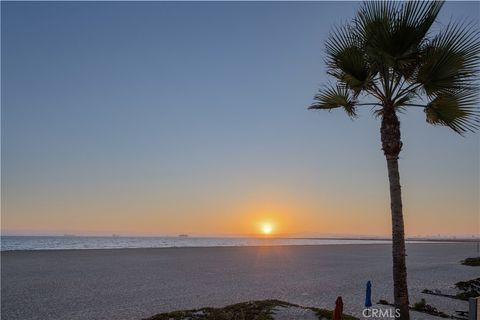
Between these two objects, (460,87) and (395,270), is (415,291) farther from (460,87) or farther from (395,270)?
(460,87)

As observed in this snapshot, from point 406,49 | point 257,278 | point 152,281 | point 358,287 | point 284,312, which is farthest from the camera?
point 257,278

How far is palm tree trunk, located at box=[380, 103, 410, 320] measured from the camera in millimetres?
8523

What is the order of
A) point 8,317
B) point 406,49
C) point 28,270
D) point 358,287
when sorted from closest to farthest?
point 406,49, point 8,317, point 358,287, point 28,270

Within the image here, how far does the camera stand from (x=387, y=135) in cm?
879

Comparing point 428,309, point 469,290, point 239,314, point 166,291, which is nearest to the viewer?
point 239,314

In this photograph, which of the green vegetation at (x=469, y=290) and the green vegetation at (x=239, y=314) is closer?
the green vegetation at (x=239, y=314)

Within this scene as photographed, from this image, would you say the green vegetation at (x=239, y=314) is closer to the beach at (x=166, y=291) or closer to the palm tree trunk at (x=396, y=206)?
the beach at (x=166, y=291)

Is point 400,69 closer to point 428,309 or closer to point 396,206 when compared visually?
point 396,206

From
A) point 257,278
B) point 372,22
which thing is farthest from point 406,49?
point 257,278

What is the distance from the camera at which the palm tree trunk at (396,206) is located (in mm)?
8523

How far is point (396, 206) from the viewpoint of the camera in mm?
8602

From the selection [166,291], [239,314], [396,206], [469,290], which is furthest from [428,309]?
[166,291]

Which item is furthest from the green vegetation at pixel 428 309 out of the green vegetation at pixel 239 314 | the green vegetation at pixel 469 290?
the green vegetation at pixel 239 314

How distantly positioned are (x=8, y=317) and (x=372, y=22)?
46.6 feet
